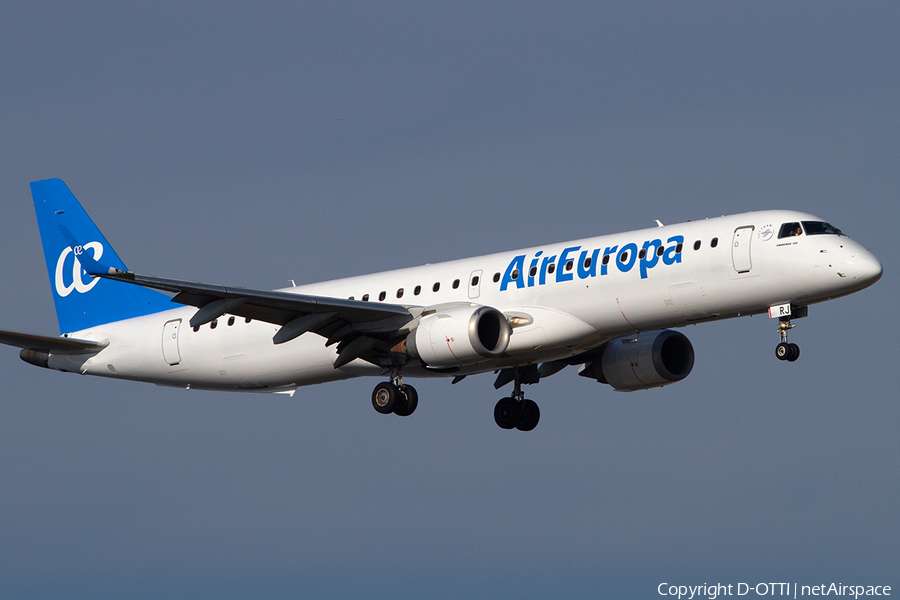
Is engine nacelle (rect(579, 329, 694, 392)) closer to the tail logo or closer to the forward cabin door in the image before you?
the forward cabin door

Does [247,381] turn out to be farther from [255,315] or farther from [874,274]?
[874,274]

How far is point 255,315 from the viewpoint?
39031 mm

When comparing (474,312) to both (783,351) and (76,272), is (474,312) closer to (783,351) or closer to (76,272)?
(783,351)

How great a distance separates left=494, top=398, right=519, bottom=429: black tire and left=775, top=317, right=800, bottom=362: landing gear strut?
36.7 ft

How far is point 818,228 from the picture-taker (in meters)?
35.1

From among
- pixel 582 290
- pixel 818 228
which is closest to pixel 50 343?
pixel 582 290

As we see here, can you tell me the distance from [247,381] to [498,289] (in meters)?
9.52

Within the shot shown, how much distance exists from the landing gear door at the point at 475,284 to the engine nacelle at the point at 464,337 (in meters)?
1.18

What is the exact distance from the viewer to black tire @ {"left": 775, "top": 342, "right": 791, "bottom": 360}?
35000mm

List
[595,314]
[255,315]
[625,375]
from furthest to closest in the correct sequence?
1. [625,375]
2. [255,315]
3. [595,314]

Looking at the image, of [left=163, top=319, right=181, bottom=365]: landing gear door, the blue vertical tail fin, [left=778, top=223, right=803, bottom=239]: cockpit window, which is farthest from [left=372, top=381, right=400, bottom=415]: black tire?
[left=778, top=223, right=803, bottom=239]: cockpit window

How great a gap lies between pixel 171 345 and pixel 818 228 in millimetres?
21199

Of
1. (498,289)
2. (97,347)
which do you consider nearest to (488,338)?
(498,289)

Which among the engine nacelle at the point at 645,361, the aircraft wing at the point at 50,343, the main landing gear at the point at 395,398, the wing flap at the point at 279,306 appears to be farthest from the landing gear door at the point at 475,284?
the aircraft wing at the point at 50,343
